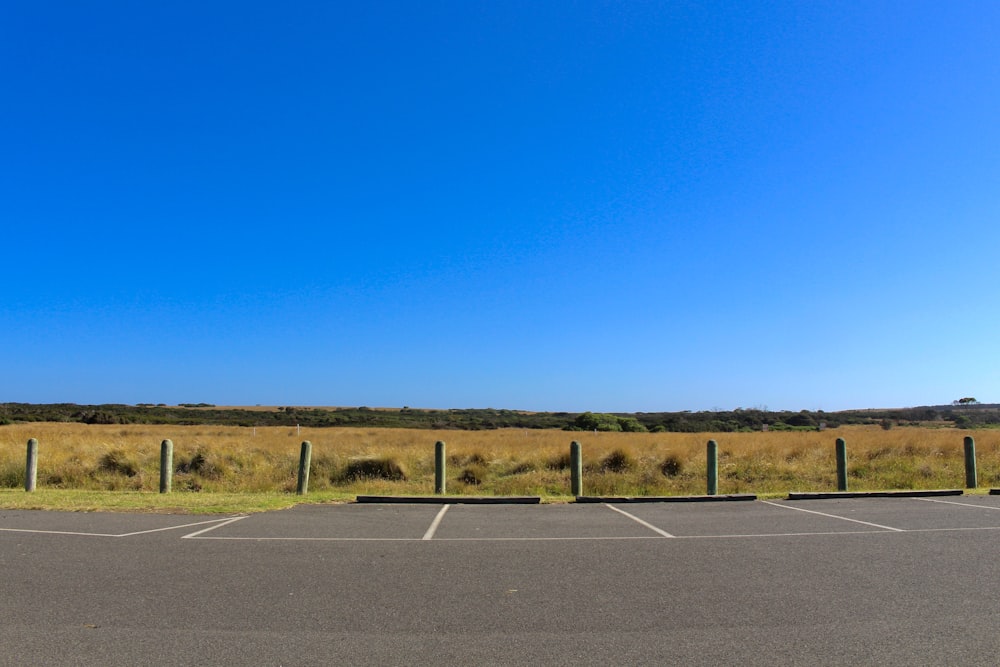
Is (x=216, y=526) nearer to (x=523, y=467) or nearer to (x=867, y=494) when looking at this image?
(x=523, y=467)

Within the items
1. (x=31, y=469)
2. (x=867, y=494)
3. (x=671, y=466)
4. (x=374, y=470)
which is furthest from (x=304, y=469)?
(x=867, y=494)

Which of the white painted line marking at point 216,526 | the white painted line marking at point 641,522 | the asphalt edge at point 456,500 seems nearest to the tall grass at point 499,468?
the asphalt edge at point 456,500

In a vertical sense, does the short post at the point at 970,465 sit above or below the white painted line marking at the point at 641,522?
above

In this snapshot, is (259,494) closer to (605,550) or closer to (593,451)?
(605,550)

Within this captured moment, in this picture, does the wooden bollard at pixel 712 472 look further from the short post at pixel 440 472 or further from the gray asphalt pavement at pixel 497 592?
the short post at pixel 440 472

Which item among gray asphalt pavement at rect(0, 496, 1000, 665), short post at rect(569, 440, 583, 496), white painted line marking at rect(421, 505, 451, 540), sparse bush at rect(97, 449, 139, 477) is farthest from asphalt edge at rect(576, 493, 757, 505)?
Answer: sparse bush at rect(97, 449, 139, 477)

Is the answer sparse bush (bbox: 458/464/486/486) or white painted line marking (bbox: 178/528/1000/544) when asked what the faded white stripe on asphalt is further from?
sparse bush (bbox: 458/464/486/486)

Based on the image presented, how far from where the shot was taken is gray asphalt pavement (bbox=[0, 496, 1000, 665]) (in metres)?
4.94

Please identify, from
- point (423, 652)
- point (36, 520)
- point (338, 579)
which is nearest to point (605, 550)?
point (338, 579)

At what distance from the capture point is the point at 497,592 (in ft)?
21.4

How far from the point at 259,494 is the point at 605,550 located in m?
8.84

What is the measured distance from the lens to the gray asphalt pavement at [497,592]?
16.2ft

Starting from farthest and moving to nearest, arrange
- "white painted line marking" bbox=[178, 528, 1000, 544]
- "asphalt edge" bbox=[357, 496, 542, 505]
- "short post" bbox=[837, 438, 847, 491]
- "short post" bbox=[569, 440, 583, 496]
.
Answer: "short post" bbox=[837, 438, 847, 491]
"short post" bbox=[569, 440, 583, 496]
"asphalt edge" bbox=[357, 496, 542, 505]
"white painted line marking" bbox=[178, 528, 1000, 544]

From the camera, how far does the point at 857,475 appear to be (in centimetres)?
1925
